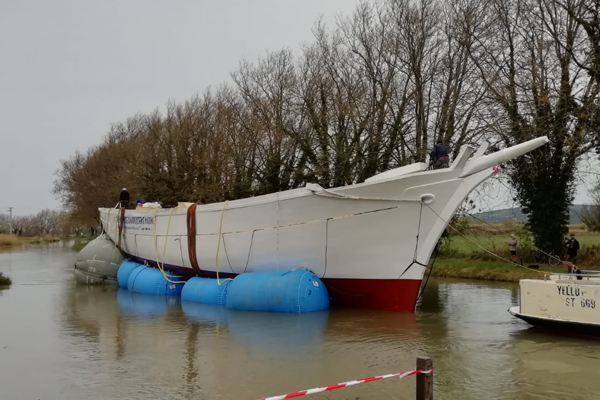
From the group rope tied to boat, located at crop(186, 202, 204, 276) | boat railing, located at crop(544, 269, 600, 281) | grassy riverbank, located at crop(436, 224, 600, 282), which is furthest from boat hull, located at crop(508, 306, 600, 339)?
rope tied to boat, located at crop(186, 202, 204, 276)

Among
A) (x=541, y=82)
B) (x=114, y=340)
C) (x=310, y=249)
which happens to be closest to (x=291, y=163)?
(x=541, y=82)

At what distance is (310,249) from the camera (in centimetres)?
1248

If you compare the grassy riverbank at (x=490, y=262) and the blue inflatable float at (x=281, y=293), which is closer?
the blue inflatable float at (x=281, y=293)

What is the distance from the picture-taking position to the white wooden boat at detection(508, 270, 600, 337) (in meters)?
8.45

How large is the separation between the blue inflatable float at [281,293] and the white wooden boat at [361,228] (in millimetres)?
641

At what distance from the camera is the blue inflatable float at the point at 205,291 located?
1347 cm

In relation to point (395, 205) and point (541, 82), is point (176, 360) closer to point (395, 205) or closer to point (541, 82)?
point (395, 205)

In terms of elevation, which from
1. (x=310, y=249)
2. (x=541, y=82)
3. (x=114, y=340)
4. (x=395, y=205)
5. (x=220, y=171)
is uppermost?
(x=541, y=82)

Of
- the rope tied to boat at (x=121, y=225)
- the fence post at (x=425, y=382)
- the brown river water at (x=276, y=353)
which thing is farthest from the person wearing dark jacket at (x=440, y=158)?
the rope tied to boat at (x=121, y=225)

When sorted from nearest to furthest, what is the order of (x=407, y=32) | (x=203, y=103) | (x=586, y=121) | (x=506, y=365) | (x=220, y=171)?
(x=506, y=365), (x=586, y=121), (x=407, y=32), (x=220, y=171), (x=203, y=103)

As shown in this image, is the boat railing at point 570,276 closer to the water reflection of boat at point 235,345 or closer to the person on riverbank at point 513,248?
the water reflection of boat at point 235,345

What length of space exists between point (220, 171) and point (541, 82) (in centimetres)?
1570

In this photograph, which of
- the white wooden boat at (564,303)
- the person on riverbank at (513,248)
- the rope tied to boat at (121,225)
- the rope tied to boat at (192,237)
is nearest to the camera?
the white wooden boat at (564,303)

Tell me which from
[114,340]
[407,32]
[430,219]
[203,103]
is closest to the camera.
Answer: [114,340]
